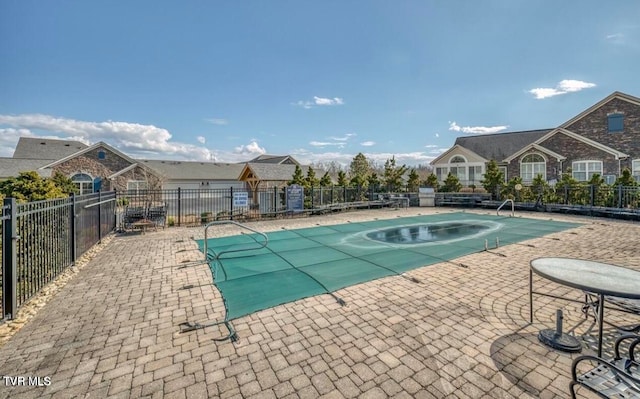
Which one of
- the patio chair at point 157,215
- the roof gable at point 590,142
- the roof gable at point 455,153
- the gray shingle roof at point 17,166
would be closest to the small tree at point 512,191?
the roof gable at point 590,142

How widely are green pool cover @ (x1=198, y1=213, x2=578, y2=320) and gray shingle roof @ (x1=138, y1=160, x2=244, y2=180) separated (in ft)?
107

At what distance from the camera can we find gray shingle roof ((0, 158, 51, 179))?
85.3ft

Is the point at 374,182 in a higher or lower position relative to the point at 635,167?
lower

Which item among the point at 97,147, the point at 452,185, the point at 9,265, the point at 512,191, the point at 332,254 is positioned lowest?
the point at 332,254

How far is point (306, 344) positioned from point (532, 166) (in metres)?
28.8

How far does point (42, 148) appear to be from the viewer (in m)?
33.1

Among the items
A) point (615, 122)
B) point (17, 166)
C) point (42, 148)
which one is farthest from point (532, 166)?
point (42, 148)

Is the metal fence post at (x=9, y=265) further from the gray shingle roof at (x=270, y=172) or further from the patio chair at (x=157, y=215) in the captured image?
the gray shingle roof at (x=270, y=172)

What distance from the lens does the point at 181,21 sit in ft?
33.4

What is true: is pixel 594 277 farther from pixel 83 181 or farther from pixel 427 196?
pixel 83 181

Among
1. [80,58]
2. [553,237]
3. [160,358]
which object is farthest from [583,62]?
[80,58]

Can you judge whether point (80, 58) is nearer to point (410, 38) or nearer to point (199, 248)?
point (199, 248)

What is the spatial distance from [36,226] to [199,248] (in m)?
3.60

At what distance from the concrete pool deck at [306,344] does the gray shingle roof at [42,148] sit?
129ft
